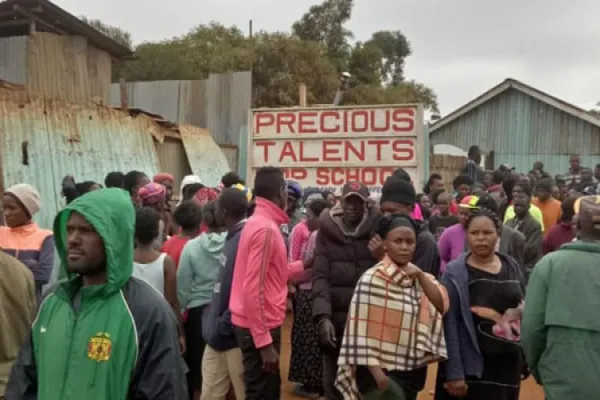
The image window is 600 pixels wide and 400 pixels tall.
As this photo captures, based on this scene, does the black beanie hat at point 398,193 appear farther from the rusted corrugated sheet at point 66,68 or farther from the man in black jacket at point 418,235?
the rusted corrugated sheet at point 66,68

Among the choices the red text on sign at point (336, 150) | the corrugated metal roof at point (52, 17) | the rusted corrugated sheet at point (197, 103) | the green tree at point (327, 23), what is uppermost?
the green tree at point (327, 23)

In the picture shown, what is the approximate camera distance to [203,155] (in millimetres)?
15672

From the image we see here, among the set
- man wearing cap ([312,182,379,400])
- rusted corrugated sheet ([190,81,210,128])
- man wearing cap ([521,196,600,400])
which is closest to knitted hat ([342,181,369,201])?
man wearing cap ([312,182,379,400])

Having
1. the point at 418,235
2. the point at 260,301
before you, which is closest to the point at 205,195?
the point at 418,235

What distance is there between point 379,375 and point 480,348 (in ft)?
2.21

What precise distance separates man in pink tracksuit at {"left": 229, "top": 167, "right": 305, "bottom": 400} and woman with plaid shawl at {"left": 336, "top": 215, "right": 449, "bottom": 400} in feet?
1.48

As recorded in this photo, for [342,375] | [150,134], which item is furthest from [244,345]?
[150,134]

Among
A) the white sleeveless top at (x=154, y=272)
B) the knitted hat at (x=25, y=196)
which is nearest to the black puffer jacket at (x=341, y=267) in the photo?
the white sleeveless top at (x=154, y=272)

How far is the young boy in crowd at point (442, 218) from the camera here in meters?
7.86

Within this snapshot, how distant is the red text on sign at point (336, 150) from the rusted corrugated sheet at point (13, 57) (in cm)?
1015

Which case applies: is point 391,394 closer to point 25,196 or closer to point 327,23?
point 25,196

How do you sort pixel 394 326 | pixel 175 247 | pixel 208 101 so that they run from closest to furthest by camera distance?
pixel 394 326, pixel 175 247, pixel 208 101

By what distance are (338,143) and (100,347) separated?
5.20 meters

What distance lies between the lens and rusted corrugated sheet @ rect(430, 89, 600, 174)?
2503 cm
